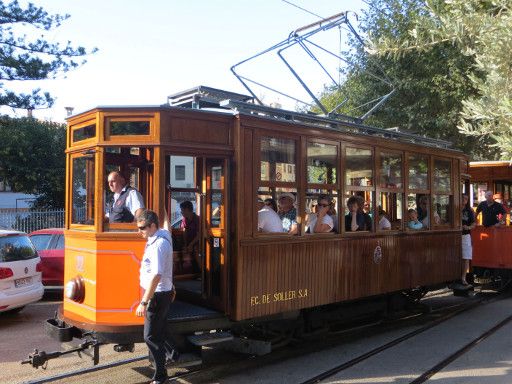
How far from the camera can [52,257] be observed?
1069 cm

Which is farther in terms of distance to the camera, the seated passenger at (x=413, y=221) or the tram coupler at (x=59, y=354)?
the seated passenger at (x=413, y=221)

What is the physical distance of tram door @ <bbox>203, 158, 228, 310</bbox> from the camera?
5.67 metres

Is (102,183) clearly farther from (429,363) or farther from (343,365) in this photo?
(429,363)

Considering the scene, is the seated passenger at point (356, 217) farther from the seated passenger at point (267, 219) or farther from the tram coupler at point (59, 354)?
the tram coupler at point (59, 354)

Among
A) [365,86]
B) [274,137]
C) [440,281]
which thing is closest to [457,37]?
[274,137]

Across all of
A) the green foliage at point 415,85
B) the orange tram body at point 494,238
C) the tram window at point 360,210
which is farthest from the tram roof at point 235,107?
the green foliage at point 415,85

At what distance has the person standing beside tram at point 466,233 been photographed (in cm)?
936

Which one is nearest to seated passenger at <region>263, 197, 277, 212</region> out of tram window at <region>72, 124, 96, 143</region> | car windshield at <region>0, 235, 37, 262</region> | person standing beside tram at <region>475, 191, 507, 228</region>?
tram window at <region>72, 124, 96, 143</region>

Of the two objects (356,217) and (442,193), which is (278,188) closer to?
(356,217)

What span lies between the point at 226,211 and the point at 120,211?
3.47 feet

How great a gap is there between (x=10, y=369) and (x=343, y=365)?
3655 millimetres

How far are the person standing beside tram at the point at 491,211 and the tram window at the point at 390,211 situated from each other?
3905 mm

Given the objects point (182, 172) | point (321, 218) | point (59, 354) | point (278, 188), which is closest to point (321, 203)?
point (321, 218)

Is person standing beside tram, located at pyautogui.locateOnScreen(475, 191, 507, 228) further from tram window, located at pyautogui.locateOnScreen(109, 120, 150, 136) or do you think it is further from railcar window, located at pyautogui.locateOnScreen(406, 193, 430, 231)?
tram window, located at pyautogui.locateOnScreen(109, 120, 150, 136)
